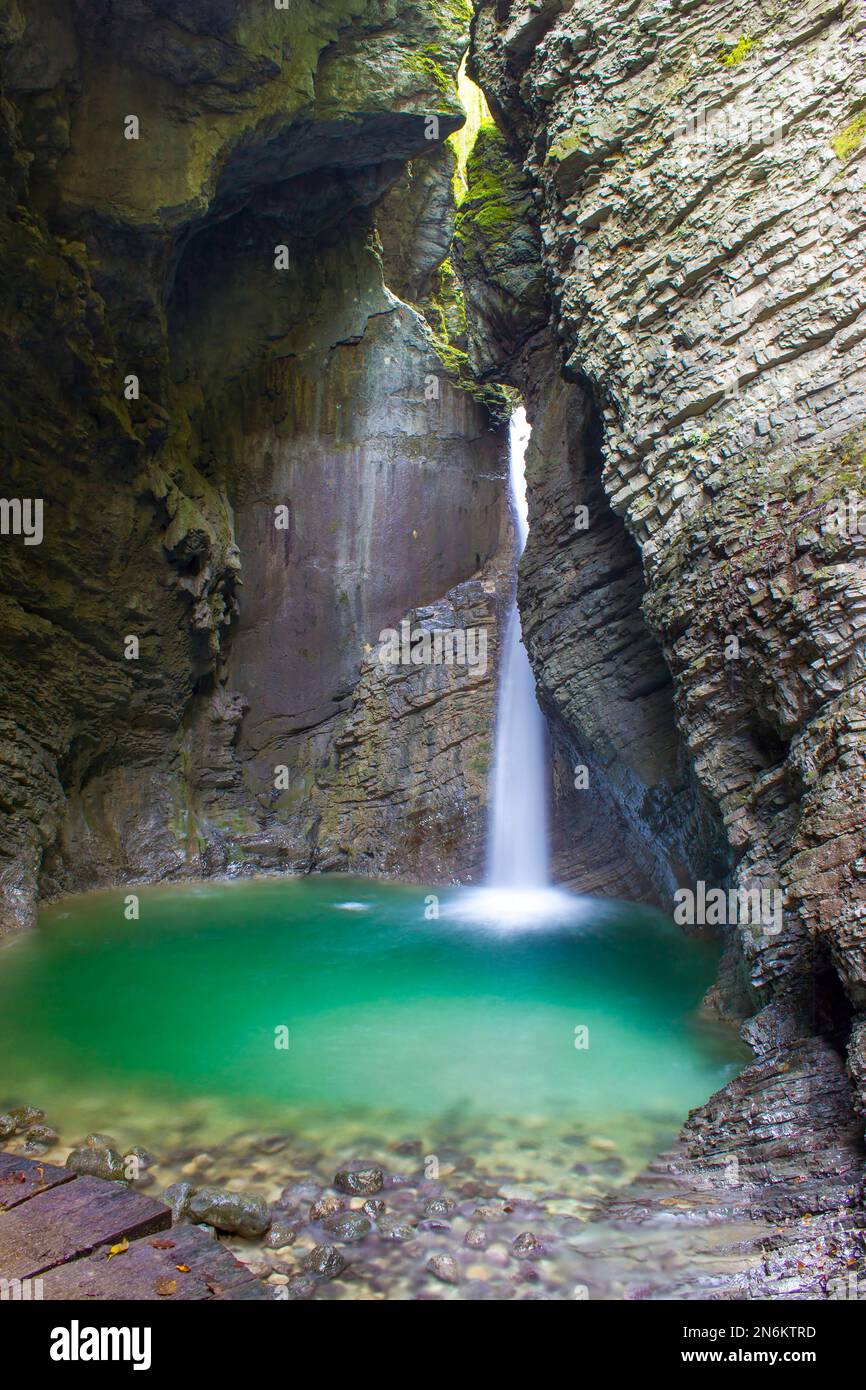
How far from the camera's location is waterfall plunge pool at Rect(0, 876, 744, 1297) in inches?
238

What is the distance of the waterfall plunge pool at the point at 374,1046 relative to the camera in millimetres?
6039

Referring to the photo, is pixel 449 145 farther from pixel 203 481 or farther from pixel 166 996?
pixel 166 996

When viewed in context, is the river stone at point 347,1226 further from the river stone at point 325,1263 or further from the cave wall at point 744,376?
the cave wall at point 744,376

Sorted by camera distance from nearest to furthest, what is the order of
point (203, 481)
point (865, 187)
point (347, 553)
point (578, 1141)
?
point (578, 1141) < point (865, 187) < point (203, 481) < point (347, 553)

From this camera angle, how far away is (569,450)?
45.4 ft

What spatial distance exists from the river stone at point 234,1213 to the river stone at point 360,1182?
0.60 metres

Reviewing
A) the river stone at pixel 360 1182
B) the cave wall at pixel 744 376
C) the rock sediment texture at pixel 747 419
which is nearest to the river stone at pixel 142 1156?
the river stone at pixel 360 1182

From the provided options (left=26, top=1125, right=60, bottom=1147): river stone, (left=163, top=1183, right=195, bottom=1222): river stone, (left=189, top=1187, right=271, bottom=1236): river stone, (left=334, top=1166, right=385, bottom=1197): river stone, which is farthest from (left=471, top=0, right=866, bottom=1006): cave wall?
(left=26, top=1125, right=60, bottom=1147): river stone

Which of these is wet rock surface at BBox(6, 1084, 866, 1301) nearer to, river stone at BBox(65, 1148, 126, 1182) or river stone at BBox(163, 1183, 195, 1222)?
river stone at BBox(163, 1183, 195, 1222)

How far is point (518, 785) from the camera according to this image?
17.6 meters

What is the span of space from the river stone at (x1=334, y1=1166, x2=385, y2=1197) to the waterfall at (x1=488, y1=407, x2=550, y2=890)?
37.1 feet

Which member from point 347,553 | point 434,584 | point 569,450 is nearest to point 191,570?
point 347,553

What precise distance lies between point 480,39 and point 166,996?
15.4 m

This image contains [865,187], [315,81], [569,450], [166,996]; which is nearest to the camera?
[865,187]
